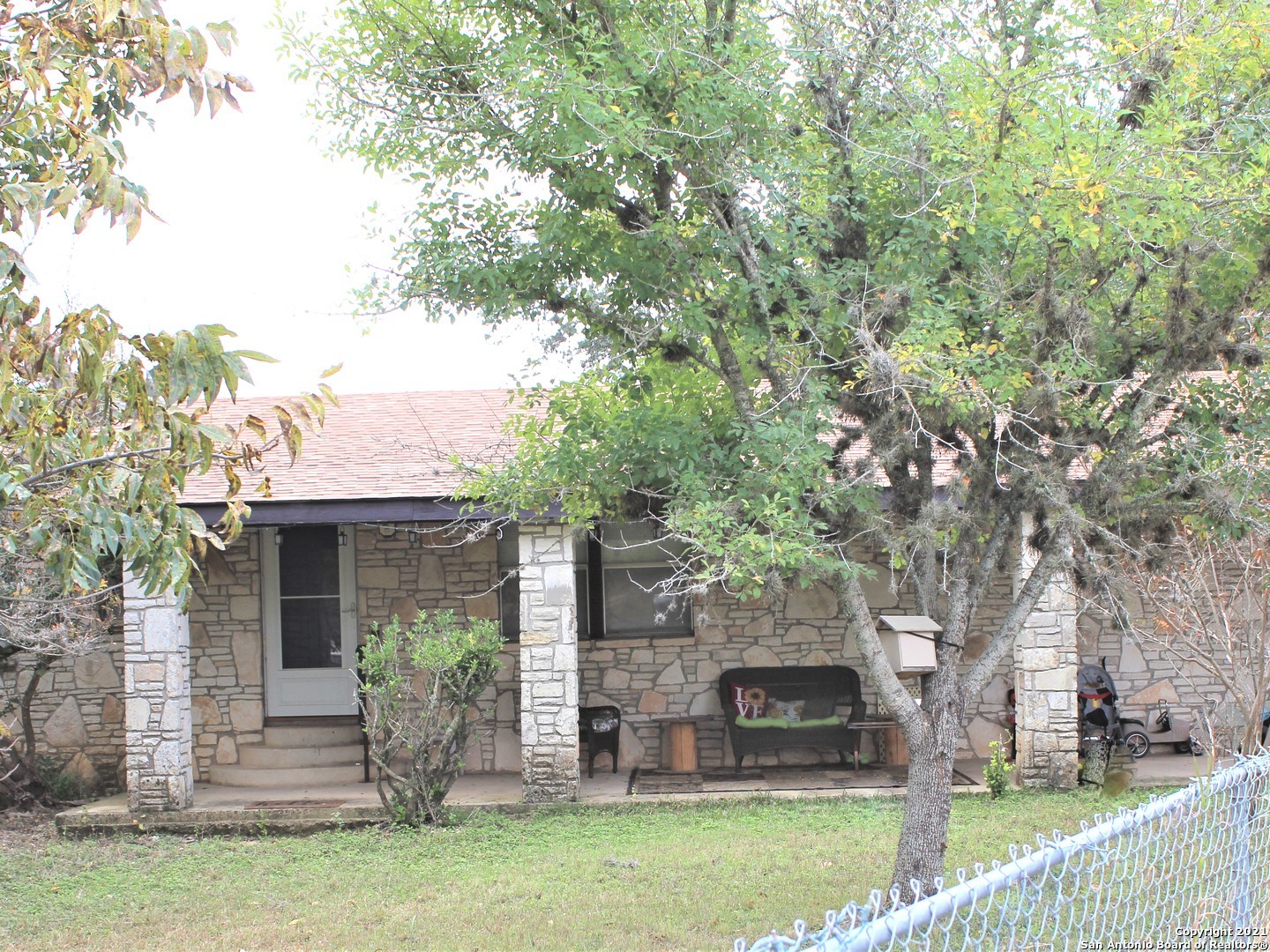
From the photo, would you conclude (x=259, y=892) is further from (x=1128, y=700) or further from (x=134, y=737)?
(x=1128, y=700)

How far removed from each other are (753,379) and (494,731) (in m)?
5.87

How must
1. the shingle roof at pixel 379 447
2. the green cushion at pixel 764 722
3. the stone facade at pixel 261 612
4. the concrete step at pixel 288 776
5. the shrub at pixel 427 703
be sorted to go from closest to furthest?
the shrub at pixel 427 703 < the shingle roof at pixel 379 447 < the concrete step at pixel 288 776 < the green cushion at pixel 764 722 < the stone facade at pixel 261 612

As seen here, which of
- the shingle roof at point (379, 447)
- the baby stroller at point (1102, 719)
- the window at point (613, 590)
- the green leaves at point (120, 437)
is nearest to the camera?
the green leaves at point (120, 437)

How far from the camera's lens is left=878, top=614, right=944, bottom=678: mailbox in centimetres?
560

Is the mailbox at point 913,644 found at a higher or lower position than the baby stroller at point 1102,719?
higher

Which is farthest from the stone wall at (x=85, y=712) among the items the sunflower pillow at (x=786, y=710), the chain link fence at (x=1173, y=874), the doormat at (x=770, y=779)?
the chain link fence at (x=1173, y=874)

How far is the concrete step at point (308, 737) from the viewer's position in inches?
416

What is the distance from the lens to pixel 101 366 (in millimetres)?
3049

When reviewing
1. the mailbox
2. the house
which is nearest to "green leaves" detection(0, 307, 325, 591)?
the mailbox

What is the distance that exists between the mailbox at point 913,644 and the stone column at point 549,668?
3.87m

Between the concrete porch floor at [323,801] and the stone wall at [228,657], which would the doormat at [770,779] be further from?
the stone wall at [228,657]

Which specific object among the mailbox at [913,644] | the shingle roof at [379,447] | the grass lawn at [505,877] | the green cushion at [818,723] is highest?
the shingle roof at [379,447]

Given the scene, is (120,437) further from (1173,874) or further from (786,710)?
(786,710)

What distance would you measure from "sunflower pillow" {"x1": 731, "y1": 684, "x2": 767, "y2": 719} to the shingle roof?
3.23m
